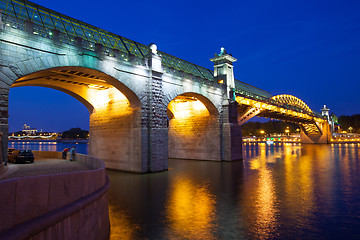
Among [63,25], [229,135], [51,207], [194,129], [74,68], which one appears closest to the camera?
[51,207]

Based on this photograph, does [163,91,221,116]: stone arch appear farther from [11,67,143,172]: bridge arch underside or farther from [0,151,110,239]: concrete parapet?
[0,151,110,239]: concrete parapet

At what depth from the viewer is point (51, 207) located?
4824 mm

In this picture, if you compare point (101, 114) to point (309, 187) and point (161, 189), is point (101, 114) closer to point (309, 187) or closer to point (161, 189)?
point (161, 189)

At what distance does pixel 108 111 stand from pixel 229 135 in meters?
15.2

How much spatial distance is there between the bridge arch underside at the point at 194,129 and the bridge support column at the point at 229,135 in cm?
85

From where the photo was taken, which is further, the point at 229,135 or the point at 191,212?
the point at 229,135

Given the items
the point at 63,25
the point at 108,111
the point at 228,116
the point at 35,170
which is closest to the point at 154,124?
the point at 108,111

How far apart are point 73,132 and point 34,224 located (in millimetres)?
197399

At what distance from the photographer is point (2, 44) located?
13.4 m

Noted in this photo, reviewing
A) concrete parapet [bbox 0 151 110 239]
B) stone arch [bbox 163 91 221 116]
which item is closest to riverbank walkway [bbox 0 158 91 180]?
concrete parapet [bbox 0 151 110 239]

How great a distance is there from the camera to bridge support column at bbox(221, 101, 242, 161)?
3088 cm

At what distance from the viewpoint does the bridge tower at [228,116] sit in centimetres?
3098

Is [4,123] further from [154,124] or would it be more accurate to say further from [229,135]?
[229,135]

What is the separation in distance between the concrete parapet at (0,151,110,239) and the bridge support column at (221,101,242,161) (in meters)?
25.0
